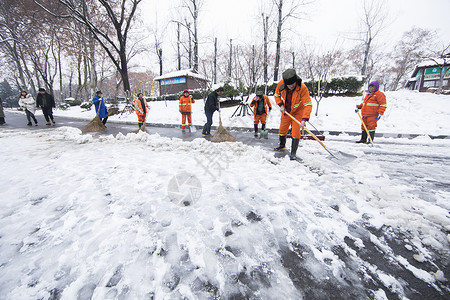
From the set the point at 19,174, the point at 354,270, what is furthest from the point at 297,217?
the point at 19,174

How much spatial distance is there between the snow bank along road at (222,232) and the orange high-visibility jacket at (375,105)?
8.22ft

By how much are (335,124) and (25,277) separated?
996cm

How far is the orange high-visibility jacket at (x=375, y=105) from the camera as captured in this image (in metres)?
4.99

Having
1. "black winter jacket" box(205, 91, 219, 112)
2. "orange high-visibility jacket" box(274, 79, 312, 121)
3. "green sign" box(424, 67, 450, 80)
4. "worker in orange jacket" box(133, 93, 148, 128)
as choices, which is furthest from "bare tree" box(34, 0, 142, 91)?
"green sign" box(424, 67, 450, 80)

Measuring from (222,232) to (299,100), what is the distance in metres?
3.31

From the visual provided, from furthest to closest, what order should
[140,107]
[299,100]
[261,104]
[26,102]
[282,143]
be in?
[26,102] → [140,107] → [261,104] → [282,143] → [299,100]

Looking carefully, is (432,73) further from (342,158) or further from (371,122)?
(342,158)

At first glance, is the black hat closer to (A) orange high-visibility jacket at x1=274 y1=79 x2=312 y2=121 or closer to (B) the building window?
(A) orange high-visibility jacket at x1=274 y1=79 x2=312 y2=121

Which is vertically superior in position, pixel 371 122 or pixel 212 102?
pixel 212 102

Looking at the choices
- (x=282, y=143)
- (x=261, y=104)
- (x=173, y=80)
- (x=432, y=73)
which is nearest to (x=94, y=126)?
(x=261, y=104)

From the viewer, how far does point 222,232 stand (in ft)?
5.51

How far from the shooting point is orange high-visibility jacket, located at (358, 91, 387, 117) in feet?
16.4

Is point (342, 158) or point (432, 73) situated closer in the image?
point (342, 158)

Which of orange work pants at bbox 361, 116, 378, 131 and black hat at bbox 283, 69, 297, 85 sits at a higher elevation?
black hat at bbox 283, 69, 297, 85
